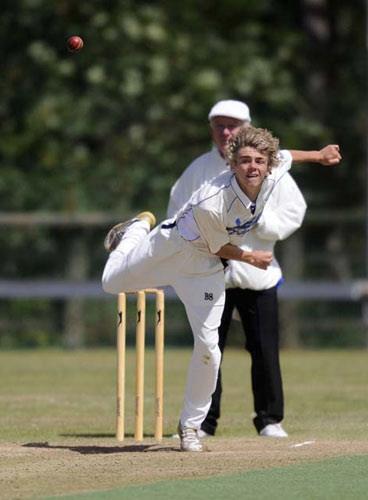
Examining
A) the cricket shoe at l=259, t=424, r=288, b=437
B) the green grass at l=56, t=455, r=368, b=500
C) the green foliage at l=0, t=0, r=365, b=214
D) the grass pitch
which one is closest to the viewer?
the green grass at l=56, t=455, r=368, b=500

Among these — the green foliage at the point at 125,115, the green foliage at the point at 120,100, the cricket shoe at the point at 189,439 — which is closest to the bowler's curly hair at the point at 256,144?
the cricket shoe at the point at 189,439

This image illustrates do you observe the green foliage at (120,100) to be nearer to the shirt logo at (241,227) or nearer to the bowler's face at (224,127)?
the bowler's face at (224,127)

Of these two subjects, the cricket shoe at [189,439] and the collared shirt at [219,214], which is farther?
the cricket shoe at [189,439]

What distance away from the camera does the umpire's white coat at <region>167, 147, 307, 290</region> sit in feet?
28.9

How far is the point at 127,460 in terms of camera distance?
24.3ft

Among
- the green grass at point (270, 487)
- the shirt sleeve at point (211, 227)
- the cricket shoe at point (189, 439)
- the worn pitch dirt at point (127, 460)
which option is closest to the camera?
the green grass at point (270, 487)

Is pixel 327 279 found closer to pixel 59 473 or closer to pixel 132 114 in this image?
pixel 132 114

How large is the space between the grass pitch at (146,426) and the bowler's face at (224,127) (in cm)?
180

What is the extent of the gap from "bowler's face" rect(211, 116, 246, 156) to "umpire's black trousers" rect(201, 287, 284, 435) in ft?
2.96

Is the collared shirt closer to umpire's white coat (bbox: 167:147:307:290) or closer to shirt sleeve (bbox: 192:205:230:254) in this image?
shirt sleeve (bbox: 192:205:230:254)

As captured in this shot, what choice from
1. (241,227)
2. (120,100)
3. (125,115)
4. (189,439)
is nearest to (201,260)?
(241,227)

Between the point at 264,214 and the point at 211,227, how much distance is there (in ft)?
4.49

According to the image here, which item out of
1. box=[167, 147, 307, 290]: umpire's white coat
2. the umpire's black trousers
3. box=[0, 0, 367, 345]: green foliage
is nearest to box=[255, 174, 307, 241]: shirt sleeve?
box=[167, 147, 307, 290]: umpire's white coat

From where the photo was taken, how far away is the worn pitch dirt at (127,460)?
22.1 ft
